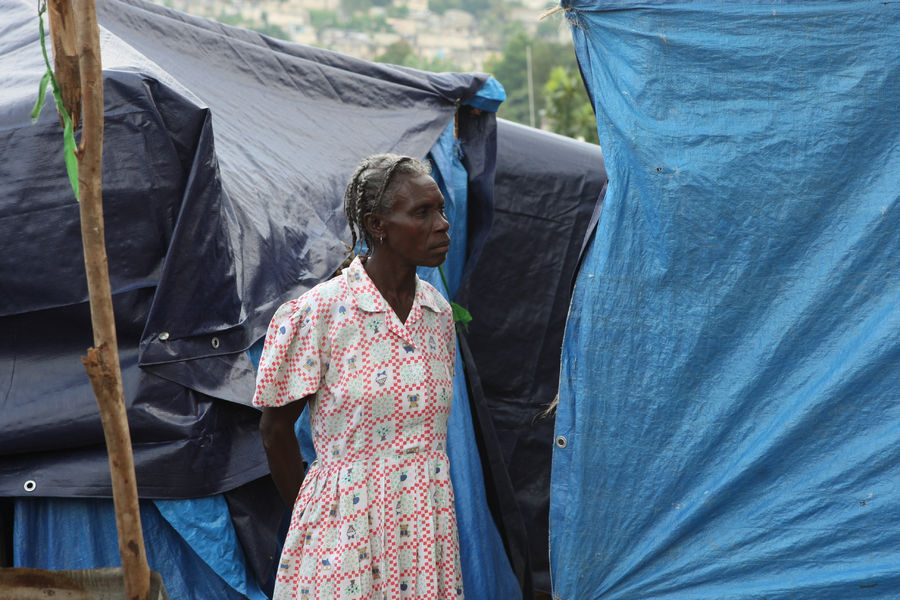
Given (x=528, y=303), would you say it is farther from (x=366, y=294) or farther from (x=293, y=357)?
(x=293, y=357)

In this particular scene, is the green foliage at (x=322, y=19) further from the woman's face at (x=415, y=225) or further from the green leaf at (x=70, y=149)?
the green leaf at (x=70, y=149)

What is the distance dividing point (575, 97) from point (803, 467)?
1889 centimetres

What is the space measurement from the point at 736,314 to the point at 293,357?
107cm

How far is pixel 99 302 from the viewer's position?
2.04m

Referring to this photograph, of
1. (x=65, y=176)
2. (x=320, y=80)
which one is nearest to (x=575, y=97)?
(x=320, y=80)

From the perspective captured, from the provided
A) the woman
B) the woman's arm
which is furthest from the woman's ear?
the woman's arm

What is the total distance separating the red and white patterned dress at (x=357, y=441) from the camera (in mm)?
2291

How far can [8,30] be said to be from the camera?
3453mm

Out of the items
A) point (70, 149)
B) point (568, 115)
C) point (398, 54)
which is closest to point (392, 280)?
point (70, 149)

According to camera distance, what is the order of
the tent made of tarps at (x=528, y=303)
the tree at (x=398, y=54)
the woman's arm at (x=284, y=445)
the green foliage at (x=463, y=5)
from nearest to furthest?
1. the woman's arm at (x=284, y=445)
2. the tent made of tarps at (x=528, y=303)
3. the tree at (x=398, y=54)
4. the green foliage at (x=463, y=5)

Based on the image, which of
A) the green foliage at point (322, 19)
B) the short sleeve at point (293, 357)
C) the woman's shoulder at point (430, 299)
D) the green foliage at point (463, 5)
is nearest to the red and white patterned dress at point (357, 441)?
the short sleeve at point (293, 357)

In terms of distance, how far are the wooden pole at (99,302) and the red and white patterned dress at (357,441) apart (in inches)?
13.2

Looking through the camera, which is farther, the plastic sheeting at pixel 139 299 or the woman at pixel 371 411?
the plastic sheeting at pixel 139 299

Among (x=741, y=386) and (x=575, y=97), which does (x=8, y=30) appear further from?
(x=575, y=97)
